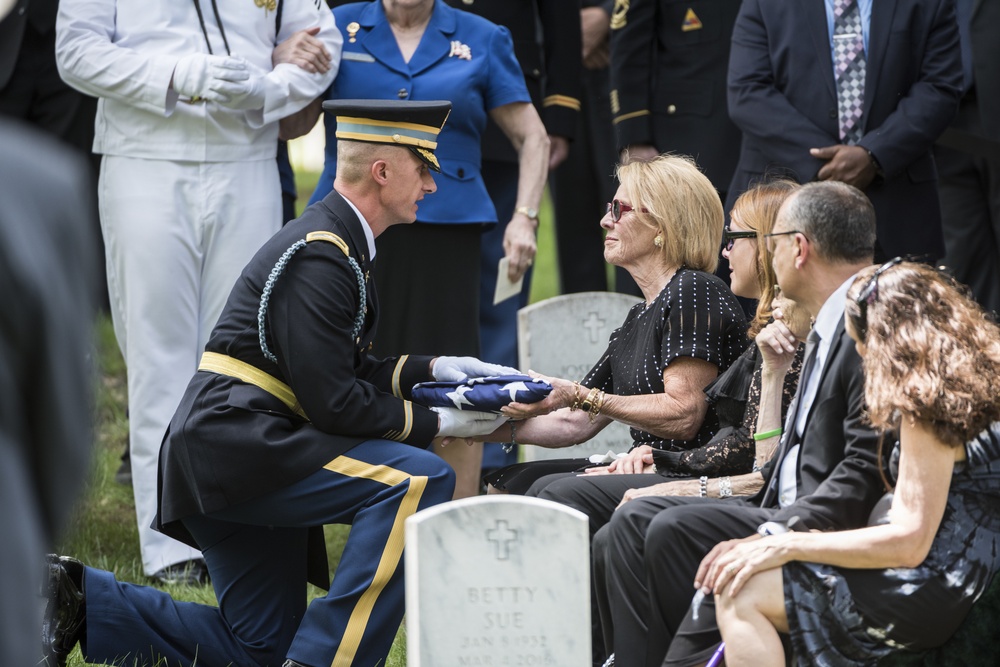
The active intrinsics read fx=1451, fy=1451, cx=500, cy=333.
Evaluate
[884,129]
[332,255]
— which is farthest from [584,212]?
[332,255]

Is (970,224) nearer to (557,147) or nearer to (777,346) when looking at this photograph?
(557,147)

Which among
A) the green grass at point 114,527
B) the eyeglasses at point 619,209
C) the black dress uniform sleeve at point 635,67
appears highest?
the black dress uniform sleeve at point 635,67

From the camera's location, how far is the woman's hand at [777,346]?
393 cm

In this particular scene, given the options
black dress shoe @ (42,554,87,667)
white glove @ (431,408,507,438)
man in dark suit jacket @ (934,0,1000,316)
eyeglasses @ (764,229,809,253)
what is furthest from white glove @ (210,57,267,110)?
man in dark suit jacket @ (934,0,1000,316)

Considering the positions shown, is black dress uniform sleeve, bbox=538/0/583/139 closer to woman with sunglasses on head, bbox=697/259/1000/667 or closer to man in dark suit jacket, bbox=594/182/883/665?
man in dark suit jacket, bbox=594/182/883/665

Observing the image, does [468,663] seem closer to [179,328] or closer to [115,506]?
[179,328]

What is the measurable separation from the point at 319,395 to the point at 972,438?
1.74 metres

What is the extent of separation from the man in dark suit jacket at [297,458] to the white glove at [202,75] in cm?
85

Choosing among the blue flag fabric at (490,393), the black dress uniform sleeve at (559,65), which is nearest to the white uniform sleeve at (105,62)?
the blue flag fabric at (490,393)

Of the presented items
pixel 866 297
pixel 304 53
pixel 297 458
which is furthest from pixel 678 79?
pixel 866 297

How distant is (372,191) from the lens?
4.37m

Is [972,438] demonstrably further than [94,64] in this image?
No

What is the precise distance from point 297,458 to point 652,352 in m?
1.14

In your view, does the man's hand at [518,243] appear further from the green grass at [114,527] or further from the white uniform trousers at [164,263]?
the green grass at [114,527]
